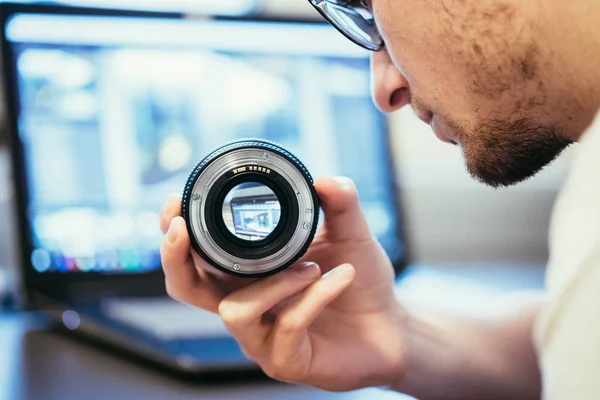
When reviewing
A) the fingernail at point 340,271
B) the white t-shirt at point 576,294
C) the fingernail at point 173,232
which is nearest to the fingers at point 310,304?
the fingernail at point 340,271

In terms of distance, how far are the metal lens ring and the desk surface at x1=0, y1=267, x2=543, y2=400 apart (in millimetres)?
253

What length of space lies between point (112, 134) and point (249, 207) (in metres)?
0.45

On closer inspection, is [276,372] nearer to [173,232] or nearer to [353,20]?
[173,232]

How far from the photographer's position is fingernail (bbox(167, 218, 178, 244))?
22.4 inches

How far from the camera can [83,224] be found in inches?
37.2

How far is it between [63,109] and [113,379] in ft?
1.37

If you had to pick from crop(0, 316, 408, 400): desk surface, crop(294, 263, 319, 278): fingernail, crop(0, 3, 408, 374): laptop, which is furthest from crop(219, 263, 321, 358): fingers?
crop(0, 3, 408, 374): laptop

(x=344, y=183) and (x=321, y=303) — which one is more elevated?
(x=344, y=183)

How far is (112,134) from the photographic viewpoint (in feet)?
3.15

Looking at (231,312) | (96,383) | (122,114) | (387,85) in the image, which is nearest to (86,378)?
(96,383)

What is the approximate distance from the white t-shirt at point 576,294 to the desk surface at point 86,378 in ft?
1.31

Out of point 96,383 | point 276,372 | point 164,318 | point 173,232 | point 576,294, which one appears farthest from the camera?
point 164,318

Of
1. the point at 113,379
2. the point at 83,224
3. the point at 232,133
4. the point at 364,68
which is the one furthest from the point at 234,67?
the point at 113,379

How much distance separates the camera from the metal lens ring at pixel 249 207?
0.57 meters
